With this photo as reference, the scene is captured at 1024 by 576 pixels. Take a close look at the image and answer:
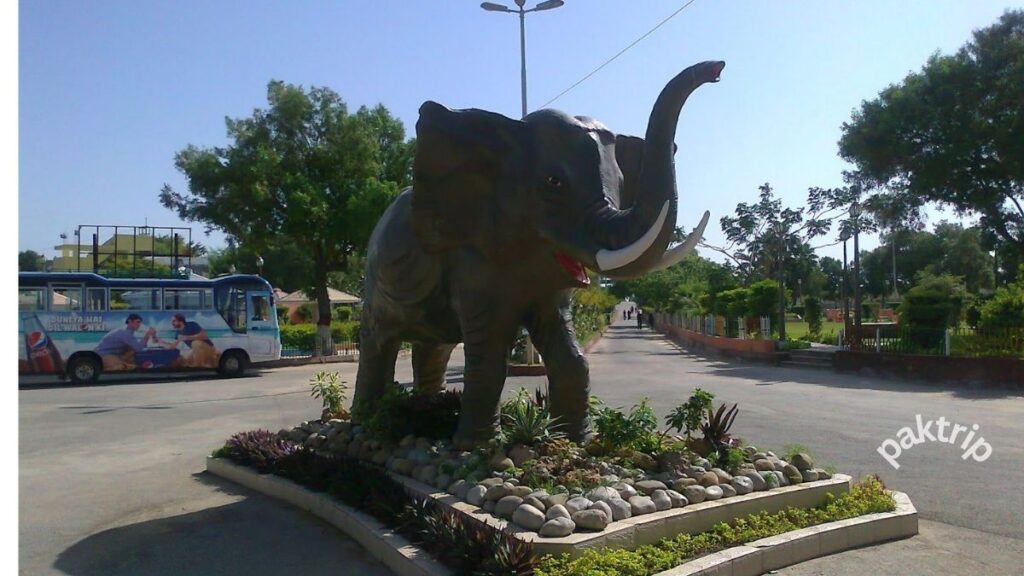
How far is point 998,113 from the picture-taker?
23094 millimetres

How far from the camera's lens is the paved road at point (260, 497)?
554cm

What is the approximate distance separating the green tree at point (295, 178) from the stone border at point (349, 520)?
18697 mm

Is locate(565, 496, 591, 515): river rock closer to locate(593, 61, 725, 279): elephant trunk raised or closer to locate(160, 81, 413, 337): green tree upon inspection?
locate(593, 61, 725, 279): elephant trunk raised

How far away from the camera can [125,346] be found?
21859 mm

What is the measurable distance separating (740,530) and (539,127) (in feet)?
10.2

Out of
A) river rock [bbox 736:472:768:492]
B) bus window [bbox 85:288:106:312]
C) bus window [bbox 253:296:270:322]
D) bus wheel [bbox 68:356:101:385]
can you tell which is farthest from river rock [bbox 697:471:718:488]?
bus wheel [bbox 68:356:101:385]

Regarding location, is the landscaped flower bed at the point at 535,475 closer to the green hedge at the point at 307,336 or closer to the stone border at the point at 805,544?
the stone border at the point at 805,544

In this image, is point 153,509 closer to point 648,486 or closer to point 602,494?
point 602,494

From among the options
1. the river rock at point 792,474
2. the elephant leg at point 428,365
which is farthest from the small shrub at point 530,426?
the elephant leg at point 428,365

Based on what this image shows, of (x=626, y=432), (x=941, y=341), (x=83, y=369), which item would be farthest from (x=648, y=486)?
(x=83, y=369)

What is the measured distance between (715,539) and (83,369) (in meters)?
20.6

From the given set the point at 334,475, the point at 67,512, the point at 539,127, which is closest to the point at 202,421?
the point at 67,512

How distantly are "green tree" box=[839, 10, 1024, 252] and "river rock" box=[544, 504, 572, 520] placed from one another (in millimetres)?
22280

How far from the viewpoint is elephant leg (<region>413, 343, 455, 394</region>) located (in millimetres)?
8688
